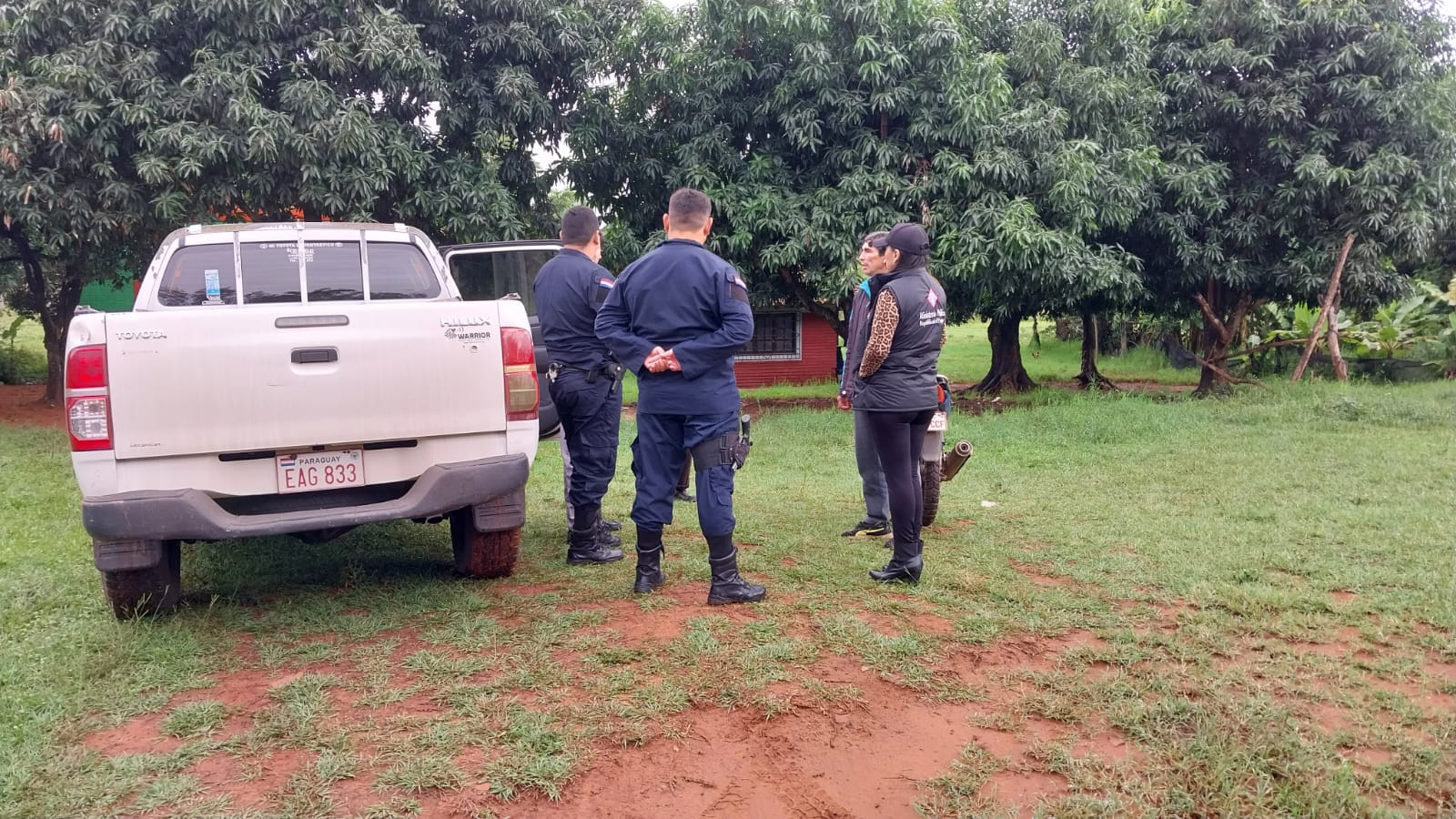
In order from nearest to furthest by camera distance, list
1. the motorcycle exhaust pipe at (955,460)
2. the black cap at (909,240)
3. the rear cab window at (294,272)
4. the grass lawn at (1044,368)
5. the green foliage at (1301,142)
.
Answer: the black cap at (909,240) < the rear cab window at (294,272) < the motorcycle exhaust pipe at (955,460) < the green foliage at (1301,142) < the grass lawn at (1044,368)

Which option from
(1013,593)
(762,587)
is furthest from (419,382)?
(1013,593)

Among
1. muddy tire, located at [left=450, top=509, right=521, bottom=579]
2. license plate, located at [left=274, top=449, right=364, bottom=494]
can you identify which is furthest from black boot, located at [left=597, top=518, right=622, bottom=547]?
license plate, located at [left=274, top=449, right=364, bottom=494]

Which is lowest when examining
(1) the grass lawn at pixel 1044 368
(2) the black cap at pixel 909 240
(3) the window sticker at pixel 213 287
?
(1) the grass lawn at pixel 1044 368

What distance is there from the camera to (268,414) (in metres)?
3.78

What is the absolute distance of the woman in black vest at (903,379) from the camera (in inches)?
178

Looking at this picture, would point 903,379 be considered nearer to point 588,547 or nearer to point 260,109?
point 588,547

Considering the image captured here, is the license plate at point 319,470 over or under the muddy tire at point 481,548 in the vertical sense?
over

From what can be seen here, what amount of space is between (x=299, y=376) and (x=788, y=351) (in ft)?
51.8

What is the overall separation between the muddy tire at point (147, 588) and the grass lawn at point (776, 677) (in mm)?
106

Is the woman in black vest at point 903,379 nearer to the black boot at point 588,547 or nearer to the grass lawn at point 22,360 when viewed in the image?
the black boot at point 588,547

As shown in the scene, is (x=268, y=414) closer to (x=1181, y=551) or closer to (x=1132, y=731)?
(x=1132, y=731)

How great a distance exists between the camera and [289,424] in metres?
3.81

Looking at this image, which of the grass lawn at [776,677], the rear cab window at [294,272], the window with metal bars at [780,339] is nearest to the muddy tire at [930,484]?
the grass lawn at [776,677]

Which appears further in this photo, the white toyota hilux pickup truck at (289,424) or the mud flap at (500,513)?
the mud flap at (500,513)
